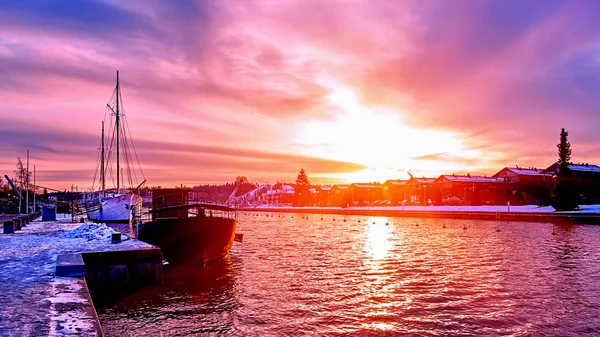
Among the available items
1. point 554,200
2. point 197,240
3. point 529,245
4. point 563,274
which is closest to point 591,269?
point 563,274

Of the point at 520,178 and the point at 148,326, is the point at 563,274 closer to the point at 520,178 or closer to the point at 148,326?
the point at 148,326

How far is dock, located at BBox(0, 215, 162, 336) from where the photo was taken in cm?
714

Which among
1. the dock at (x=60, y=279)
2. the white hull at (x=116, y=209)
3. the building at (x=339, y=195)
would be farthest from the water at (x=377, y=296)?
the building at (x=339, y=195)

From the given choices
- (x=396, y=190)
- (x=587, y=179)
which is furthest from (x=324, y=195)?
(x=587, y=179)

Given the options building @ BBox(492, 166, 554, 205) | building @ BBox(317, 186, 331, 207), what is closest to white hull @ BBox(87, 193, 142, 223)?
building @ BBox(492, 166, 554, 205)

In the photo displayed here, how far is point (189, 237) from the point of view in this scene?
81.1 feet

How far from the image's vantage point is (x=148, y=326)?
12.7 meters

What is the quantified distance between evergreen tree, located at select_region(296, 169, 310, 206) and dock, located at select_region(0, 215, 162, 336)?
154493mm

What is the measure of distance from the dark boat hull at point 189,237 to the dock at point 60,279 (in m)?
4.15

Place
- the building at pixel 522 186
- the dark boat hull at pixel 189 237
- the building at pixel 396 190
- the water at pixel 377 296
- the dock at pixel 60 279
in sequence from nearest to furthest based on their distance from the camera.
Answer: the dock at pixel 60 279
the water at pixel 377 296
the dark boat hull at pixel 189 237
the building at pixel 522 186
the building at pixel 396 190

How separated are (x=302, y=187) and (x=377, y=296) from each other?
16376 cm

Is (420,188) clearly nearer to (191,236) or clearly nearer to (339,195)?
(339,195)

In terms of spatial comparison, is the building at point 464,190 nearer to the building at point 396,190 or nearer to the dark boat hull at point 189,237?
the building at point 396,190

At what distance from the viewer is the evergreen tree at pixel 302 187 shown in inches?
6924
